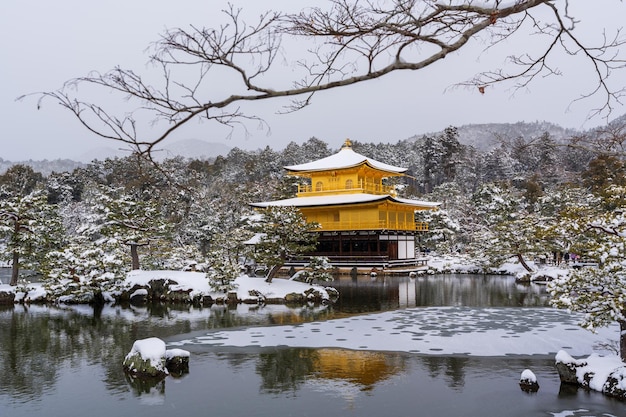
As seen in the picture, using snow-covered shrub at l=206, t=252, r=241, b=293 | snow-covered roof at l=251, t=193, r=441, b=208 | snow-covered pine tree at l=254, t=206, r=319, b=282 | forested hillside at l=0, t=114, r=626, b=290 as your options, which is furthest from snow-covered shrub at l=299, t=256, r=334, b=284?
snow-covered roof at l=251, t=193, r=441, b=208

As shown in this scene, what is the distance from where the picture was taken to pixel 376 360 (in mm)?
9672

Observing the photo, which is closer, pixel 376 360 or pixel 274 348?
pixel 376 360

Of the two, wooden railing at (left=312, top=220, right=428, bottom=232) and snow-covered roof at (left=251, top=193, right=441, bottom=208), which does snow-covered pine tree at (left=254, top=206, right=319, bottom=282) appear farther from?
wooden railing at (left=312, top=220, right=428, bottom=232)

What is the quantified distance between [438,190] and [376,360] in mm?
38325

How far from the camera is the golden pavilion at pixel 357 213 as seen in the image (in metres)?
31.2

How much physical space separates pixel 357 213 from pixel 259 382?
964 inches

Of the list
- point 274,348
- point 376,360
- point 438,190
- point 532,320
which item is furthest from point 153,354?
point 438,190

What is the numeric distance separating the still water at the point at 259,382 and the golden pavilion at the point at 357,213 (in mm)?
18349

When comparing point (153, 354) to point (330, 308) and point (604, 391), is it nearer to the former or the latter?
Answer: point (604, 391)

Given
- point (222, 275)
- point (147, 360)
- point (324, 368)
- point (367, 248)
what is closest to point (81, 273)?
point (222, 275)

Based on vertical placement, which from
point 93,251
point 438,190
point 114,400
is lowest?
point 114,400

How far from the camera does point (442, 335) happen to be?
11984mm

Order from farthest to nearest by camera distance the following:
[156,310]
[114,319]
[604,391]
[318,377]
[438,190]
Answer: [438,190], [156,310], [114,319], [318,377], [604,391]

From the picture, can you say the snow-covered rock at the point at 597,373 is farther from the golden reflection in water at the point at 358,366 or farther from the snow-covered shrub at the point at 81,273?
the snow-covered shrub at the point at 81,273
